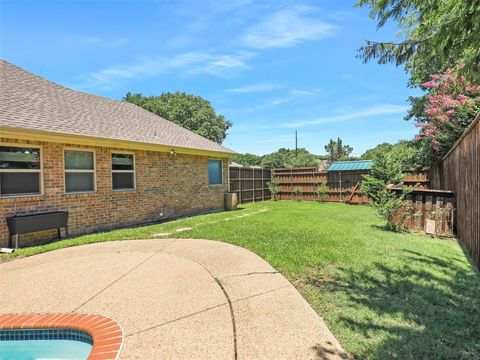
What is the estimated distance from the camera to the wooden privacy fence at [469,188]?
17.2 ft

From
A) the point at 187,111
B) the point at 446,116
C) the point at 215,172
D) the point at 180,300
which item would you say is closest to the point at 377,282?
the point at 180,300

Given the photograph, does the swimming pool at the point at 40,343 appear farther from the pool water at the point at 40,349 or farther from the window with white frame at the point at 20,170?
the window with white frame at the point at 20,170

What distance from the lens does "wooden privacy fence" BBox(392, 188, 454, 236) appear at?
26.1 feet

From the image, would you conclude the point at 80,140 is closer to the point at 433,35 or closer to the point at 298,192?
the point at 433,35

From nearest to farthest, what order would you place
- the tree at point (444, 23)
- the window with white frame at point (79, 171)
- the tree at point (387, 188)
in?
the tree at point (444, 23)
the window with white frame at point (79, 171)
the tree at point (387, 188)

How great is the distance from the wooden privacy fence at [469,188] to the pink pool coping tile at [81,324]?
5.76 metres

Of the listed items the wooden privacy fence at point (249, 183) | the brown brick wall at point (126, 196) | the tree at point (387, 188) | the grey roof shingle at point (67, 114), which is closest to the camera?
the brown brick wall at point (126, 196)

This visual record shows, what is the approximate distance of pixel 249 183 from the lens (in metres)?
18.6

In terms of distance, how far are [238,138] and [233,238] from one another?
29903 millimetres

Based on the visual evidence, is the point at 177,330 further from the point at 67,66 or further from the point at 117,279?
the point at 67,66

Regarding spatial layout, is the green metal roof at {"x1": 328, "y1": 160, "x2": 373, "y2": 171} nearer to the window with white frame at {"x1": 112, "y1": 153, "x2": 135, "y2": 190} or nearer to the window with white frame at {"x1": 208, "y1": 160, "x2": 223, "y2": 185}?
the window with white frame at {"x1": 208, "y1": 160, "x2": 223, "y2": 185}

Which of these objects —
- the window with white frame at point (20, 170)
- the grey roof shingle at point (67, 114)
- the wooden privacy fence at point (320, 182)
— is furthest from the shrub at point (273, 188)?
the window with white frame at point (20, 170)

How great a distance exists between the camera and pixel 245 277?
183 inches

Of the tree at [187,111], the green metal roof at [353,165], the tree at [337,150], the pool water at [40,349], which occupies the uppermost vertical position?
the tree at [187,111]
